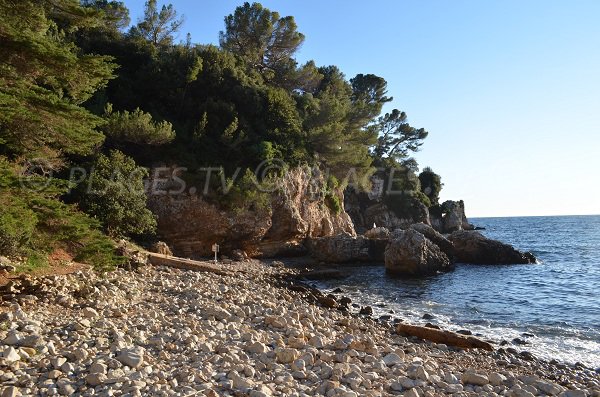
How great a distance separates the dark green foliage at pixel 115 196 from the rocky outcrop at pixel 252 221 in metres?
3.37

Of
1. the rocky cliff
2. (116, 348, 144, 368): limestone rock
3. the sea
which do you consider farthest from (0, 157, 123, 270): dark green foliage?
the rocky cliff

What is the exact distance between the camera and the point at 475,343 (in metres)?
9.71

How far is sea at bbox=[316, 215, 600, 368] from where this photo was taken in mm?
11008

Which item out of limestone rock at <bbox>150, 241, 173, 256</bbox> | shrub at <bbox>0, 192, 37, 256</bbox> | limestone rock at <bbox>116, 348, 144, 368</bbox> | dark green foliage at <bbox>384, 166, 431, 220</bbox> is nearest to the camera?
limestone rock at <bbox>116, 348, 144, 368</bbox>

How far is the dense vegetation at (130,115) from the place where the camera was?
23.9 feet

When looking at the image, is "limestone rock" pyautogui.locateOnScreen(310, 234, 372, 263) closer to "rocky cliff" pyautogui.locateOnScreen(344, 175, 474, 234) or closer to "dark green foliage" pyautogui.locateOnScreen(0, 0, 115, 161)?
"rocky cliff" pyautogui.locateOnScreen(344, 175, 474, 234)

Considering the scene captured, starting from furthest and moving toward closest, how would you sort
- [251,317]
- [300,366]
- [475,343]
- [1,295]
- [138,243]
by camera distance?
[138,243]
[475,343]
[251,317]
[1,295]
[300,366]

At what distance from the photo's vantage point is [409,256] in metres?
22.1

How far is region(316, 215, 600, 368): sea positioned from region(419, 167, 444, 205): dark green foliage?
100 feet

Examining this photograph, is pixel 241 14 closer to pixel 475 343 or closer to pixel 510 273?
pixel 510 273

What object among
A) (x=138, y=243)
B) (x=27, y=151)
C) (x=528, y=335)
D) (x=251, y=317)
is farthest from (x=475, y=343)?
(x=138, y=243)

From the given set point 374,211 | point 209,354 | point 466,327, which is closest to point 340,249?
point 466,327

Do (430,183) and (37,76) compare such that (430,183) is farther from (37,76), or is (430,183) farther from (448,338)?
(37,76)

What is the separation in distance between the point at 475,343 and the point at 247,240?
15.5 m
